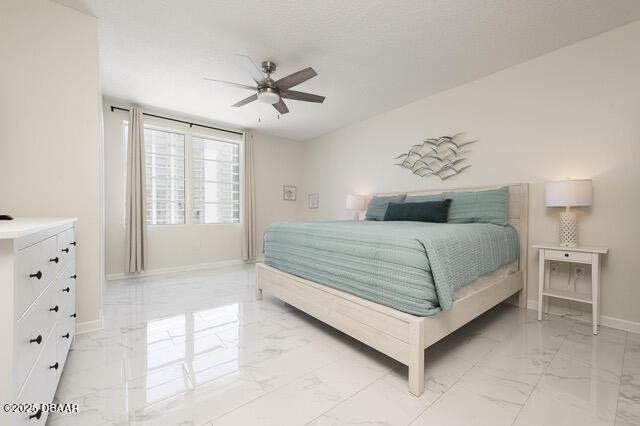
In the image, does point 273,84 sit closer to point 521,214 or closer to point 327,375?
point 327,375

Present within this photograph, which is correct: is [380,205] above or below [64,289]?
above

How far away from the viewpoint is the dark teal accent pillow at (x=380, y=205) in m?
3.62

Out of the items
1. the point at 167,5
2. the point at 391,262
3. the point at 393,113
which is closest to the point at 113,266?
the point at 167,5

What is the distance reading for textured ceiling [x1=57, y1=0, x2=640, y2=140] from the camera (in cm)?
203

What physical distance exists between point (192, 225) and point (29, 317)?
3802 mm

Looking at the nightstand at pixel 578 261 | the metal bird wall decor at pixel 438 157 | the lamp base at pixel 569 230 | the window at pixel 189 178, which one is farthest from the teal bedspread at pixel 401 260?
the window at pixel 189 178

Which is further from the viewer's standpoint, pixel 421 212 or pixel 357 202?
pixel 357 202

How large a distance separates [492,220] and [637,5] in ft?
6.18

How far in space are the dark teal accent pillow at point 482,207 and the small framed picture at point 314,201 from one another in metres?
3.04

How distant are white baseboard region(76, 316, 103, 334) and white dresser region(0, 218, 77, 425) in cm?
82

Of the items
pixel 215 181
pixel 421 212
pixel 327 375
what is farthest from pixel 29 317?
pixel 215 181

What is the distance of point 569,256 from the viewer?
7.29 feet

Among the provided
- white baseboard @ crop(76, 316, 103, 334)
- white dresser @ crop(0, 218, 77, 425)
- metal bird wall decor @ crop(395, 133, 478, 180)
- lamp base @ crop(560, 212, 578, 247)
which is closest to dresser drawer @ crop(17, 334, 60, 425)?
white dresser @ crop(0, 218, 77, 425)

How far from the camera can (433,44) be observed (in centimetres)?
244
